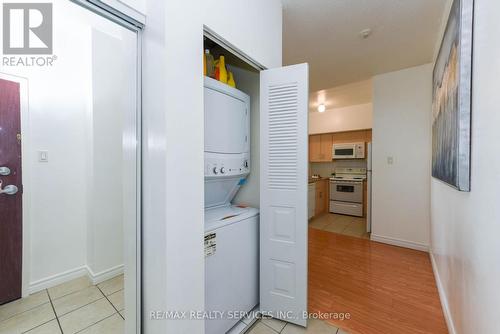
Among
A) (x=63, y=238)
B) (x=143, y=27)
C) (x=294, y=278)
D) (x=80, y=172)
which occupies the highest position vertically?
(x=143, y=27)

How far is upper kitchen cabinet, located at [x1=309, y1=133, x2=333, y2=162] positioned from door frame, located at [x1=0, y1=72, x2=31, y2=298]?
16.5 ft

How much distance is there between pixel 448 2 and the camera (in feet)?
5.20

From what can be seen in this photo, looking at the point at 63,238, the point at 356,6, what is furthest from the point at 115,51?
the point at 356,6

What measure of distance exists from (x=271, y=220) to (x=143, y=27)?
135cm

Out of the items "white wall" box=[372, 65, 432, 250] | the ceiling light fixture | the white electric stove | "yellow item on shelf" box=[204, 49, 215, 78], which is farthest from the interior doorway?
the white electric stove

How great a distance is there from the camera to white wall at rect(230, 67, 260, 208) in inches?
68.5

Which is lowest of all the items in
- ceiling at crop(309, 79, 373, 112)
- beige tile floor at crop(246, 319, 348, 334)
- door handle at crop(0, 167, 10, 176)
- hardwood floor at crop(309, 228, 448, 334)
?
beige tile floor at crop(246, 319, 348, 334)

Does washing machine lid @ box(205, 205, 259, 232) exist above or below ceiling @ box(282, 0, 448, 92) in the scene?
below

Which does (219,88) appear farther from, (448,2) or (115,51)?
→ (448,2)

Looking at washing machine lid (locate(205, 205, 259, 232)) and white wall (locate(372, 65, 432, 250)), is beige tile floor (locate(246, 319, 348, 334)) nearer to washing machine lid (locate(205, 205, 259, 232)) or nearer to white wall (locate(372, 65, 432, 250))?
washing machine lid (locate(205, 205, 259, 232))

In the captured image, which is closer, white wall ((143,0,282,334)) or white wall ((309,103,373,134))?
white wall ((143,0,282,334))

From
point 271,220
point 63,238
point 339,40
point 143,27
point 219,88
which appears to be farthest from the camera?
point 339,40

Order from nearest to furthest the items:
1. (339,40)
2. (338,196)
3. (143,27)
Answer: (143,27) → (339,40) → (338,196)

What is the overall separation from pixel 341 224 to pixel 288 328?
2.90m
